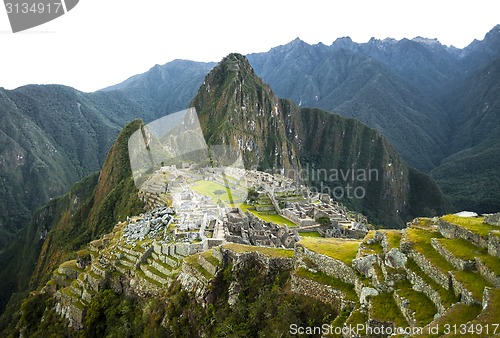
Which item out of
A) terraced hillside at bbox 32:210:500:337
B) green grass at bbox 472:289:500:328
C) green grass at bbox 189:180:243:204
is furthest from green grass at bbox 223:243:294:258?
green grass at bbox 189:180:243:204

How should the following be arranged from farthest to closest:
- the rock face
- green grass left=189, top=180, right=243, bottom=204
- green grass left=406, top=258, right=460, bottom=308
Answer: green grass left=189, top=180, right=243, bottom=204 < the rock face < green grass left=406, top=258, right=460, bottom=308

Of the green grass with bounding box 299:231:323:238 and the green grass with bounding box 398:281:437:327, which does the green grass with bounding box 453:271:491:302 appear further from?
the green grass with bounding box 299:231:323:238

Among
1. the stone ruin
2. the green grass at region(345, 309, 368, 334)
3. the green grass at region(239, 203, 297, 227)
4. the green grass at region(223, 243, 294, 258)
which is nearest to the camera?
the green grass at region(345, 309, 368, 334)

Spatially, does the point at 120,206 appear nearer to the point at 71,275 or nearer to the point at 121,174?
the point at 121,174

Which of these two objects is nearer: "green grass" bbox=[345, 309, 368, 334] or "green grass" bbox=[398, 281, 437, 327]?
"green grass" bbox=[398, 281, 437, 327]

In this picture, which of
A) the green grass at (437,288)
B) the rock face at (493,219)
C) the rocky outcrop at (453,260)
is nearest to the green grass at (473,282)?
the rocky outcrop at (453,260)

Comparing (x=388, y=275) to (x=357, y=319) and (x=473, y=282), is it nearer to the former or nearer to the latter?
(x=357, y=319)
